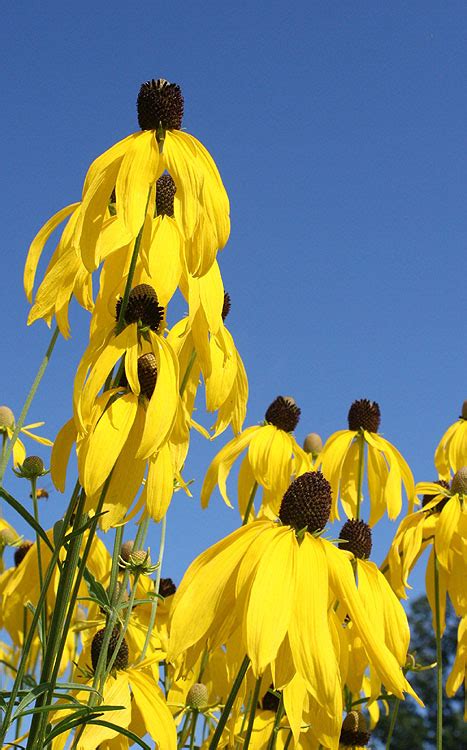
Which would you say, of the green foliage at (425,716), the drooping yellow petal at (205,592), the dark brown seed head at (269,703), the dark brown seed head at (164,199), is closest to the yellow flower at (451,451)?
the dark brown seed head at (269,703)

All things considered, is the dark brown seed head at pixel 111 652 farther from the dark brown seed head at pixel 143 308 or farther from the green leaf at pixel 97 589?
the dark brown seed head at pixel 143 308

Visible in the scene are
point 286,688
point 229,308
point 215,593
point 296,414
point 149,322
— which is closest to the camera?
point 215,593

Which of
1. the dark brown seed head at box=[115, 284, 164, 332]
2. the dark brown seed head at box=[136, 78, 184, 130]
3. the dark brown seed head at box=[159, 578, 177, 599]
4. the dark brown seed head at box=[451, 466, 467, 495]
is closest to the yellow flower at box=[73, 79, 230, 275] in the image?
the dark brown seed head at box=[136, 78, 184, 130]

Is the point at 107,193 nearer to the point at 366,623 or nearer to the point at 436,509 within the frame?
the point at 366,623

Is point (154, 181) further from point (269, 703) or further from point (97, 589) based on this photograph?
point (269, 703)

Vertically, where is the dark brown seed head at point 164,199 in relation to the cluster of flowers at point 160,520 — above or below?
above

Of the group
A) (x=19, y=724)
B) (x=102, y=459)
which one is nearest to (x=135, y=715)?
(x=19, y=724)

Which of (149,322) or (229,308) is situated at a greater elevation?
(229,308)
